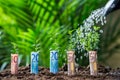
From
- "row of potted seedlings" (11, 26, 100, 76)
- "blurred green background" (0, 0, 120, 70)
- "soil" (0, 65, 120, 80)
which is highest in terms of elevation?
"blurred green background" (0, 0, 120, 70)

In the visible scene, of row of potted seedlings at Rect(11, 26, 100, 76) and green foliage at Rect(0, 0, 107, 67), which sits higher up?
green foliage at Rect(0, 0, 107, 67)

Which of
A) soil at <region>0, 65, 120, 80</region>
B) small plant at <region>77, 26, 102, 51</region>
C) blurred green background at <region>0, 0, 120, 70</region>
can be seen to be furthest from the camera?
blurred green background at <region>0, 0, 120, 70</region>

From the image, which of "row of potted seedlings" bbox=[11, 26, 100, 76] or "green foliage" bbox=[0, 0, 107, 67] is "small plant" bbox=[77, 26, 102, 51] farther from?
"green foliage" bbox=[0, 0, 107, 67]

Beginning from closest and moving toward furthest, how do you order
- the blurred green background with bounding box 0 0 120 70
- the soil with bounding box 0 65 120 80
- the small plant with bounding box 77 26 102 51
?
the soil with bounding box 0 65 120 80 → the small plant with bounding box 77 26 102 51 → the blurred green background with bounding box 0 0 120 70

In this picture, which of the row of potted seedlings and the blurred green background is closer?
the row of potted seedlings

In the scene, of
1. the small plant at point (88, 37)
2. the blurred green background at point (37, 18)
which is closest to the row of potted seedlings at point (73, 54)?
the small plant at point (88, 37)

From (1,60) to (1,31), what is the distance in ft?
0.81

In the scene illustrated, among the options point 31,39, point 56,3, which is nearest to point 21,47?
point 31,39

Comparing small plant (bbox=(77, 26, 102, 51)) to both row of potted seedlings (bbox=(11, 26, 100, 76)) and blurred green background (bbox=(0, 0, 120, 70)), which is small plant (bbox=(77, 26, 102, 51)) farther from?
blurred green background (bbox=(0, 0, 120, 70))

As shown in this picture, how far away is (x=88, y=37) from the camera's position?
1.59 metres

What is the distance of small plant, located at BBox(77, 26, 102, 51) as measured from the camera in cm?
159

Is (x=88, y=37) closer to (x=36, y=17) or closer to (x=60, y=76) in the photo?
(x=60, y=76)

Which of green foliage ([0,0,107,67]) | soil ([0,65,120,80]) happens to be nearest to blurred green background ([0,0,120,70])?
green foliage ([0,0,107,67])

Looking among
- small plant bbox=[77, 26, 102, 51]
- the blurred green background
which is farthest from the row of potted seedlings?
the blurred green background
